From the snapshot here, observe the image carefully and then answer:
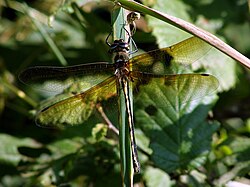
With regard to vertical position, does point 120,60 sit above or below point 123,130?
above

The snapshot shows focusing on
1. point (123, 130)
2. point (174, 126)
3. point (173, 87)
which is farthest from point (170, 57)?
point (123, 130)

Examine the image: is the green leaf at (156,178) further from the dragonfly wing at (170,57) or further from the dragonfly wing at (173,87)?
the dragonfly wing at (170,57)

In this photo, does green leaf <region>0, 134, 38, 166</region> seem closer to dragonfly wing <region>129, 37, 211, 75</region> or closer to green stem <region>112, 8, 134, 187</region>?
dragonfly wing <region>129, 37, 211, 75</region>

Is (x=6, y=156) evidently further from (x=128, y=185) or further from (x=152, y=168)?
(x=128, y=185)

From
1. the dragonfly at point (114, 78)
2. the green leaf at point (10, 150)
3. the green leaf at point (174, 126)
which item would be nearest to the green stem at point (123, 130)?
the dragonfly at point (114, 78)

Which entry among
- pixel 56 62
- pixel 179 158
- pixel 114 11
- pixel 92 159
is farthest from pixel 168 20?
pixel 56 62

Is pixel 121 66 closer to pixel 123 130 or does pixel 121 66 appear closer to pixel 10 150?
pixel 123 130

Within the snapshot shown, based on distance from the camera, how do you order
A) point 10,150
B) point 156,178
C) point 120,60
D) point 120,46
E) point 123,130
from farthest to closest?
1. point 10,150
2. point 156,178
3. point 120,60
4. point 120,46
5. point 123,130
